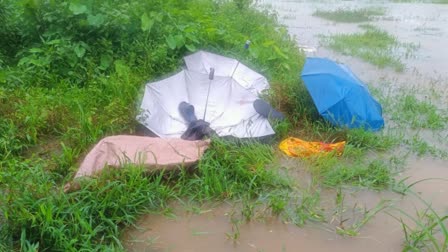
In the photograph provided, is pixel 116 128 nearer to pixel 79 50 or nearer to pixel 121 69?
pixel 121 69

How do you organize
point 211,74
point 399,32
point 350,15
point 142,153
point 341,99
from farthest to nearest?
point 350,15 < point 399,32 < point 211,74 < point 341,99 < point 142,153

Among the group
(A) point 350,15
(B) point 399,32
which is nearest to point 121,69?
(B) point 399,32

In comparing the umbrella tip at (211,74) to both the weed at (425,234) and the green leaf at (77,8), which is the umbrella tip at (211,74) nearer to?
the green leaf at (77,8)

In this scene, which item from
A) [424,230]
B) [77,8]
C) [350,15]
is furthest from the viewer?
[350,15]

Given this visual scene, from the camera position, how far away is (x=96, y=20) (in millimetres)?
4566

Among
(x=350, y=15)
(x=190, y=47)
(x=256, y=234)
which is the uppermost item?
(x=350, y=15)

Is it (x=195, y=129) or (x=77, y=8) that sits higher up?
(x=77, y=8)

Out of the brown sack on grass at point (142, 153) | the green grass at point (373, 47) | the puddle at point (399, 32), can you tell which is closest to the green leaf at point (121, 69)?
the brown sack on grass at point (142, 153)

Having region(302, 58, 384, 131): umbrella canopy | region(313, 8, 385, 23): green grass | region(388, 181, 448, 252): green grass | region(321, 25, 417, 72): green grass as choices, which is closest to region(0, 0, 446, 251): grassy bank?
region(302, 58, 384, 131): umbrella canopy

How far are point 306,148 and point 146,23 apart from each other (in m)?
2.59

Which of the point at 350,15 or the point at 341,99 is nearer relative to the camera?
the point at 341,99

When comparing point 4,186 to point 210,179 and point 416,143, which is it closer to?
point 210,179

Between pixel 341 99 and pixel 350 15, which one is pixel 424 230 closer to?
pixel 341 99

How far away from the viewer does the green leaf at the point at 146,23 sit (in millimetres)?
4840
